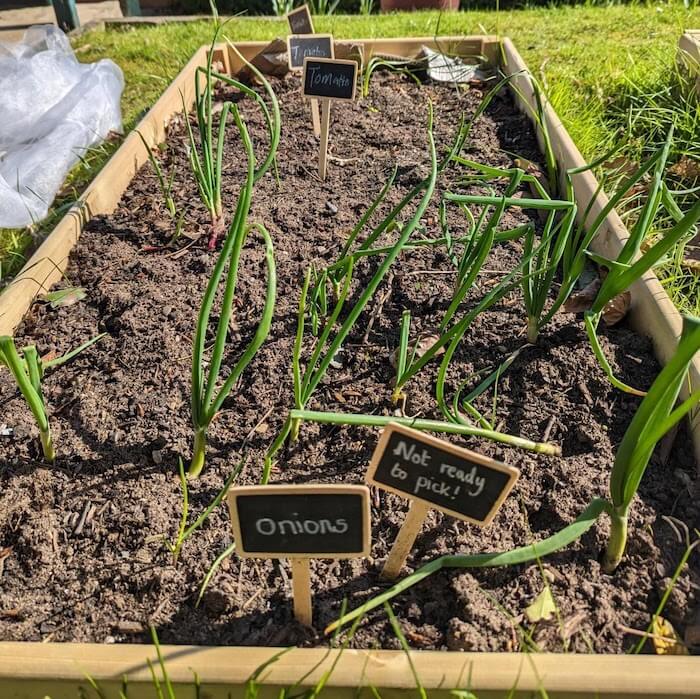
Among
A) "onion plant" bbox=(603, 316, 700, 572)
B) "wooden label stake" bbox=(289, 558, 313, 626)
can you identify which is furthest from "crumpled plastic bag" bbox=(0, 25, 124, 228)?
"onion plant" bbox=(603, 316, 700, 572)

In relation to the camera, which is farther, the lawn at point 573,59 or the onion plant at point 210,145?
the lawn at point 573,59

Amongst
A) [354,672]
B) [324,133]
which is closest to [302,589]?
[354,672]

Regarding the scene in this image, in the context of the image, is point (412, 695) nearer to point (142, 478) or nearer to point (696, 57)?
point (142, 478)

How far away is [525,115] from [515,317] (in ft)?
4.04

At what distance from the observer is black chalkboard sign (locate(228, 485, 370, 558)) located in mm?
836

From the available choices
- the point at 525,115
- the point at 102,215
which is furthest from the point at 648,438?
the point at 525,115

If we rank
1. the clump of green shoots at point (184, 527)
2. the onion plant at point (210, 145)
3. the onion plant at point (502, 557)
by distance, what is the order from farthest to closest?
1. the onion plant at point (210, 145)
2. the clump of green shoots at point (184, 527)
3. the onion plant at point (502, 557)

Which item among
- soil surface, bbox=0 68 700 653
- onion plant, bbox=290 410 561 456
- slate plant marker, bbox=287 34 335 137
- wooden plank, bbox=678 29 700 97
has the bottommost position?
soil surface, bbox=0 68 700 653

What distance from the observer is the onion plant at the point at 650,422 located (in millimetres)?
826

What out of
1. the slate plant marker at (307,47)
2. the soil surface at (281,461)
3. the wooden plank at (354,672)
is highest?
the slate plant marker at (307,47)

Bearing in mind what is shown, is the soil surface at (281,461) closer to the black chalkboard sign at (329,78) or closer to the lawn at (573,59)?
the black chalkboard sign at (329,78)

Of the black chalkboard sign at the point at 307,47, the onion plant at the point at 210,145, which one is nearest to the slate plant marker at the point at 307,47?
the black chalkboard sign at the point at 307,47

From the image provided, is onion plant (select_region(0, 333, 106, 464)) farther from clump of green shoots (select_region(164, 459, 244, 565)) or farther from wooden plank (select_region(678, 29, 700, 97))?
wooden plank (select_region(678, 29, 700, 97))

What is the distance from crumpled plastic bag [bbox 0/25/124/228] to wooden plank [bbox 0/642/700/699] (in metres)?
1.54
